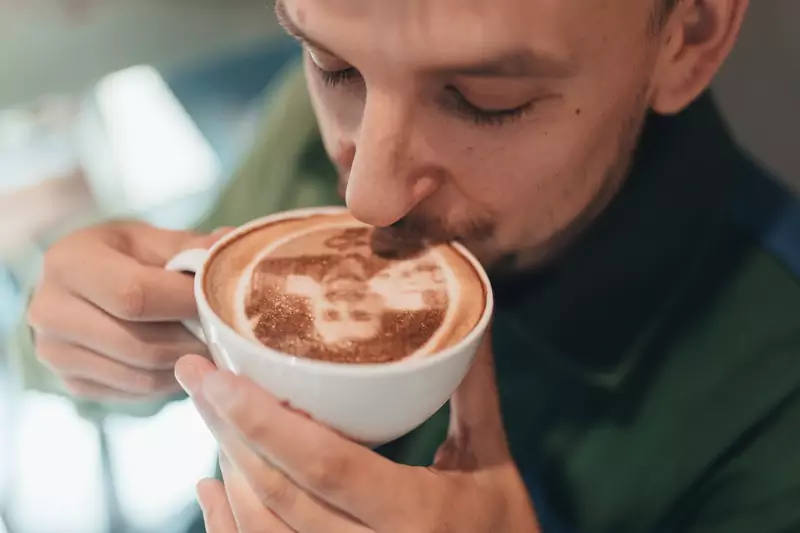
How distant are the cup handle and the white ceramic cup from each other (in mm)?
50

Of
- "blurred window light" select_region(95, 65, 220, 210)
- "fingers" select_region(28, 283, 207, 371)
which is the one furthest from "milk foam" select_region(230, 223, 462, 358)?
"blurred window light" select_region(95, 65, 220, 210)

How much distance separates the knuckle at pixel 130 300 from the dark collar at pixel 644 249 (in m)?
0.29

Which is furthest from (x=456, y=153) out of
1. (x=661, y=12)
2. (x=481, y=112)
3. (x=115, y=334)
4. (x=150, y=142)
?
(x=150, y=142)

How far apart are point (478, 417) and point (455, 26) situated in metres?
0.24

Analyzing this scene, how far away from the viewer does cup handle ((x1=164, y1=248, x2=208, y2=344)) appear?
0.48 meters

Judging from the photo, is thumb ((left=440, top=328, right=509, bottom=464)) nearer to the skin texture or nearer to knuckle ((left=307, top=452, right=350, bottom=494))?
the skin texture

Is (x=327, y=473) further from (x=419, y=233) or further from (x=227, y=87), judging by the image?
(x=227, y=87)

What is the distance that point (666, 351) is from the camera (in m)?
0.60

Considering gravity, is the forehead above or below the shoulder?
above

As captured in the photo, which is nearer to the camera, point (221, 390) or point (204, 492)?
point (221, 390)

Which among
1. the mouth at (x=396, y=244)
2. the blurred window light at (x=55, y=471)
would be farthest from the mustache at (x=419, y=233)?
the blurred window light at (x=55, y=471)

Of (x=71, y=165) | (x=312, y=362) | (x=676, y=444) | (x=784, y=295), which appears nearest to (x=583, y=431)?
(x=676, y=444)

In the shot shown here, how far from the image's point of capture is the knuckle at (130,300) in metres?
0.50

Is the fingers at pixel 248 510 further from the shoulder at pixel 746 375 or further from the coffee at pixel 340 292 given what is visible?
the shoulder at pixel 746 375
